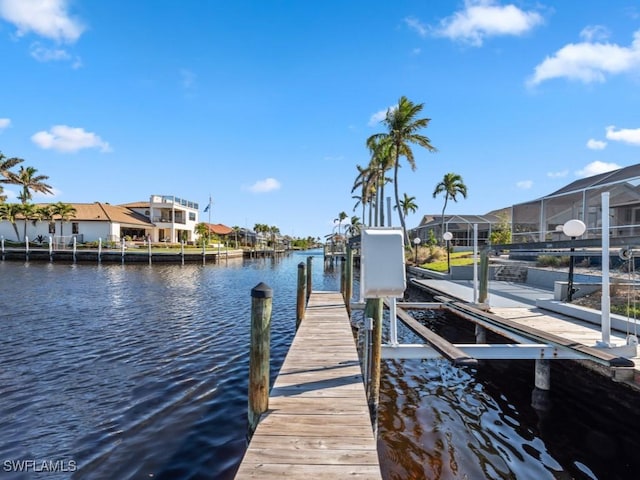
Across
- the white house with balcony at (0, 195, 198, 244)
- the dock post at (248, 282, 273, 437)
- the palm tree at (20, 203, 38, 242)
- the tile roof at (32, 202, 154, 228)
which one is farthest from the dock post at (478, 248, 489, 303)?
the palm tree at (20, 203, 38, 242)

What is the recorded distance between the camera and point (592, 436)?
5.20 metres

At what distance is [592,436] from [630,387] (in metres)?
→ 1.04

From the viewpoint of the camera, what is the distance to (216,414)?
6023mm

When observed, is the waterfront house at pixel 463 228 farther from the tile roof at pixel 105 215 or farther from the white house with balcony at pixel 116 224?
the tile roof at pixel 105 215

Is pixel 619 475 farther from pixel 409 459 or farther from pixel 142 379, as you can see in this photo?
pixel 142 379

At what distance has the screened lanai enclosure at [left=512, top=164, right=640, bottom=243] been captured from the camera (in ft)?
51.4

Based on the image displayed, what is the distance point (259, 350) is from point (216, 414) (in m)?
2.97

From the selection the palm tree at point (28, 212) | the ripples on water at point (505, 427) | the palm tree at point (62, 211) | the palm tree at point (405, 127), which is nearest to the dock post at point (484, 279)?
the ripples on water at point (505, 427)

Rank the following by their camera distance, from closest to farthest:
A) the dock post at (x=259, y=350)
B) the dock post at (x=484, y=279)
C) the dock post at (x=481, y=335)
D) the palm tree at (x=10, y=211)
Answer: the dock post at (x=259, y=350), the dock post at (x=481, y=335), the dock post at (x=484, y=279), the palm tree at (x=10, y=211)

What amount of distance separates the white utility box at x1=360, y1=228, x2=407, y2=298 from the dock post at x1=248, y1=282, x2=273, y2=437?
175 cm

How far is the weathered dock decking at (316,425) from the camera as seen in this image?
291 cm

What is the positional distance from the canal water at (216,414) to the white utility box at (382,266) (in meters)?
2.18

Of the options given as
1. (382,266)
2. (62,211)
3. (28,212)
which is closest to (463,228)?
(382,266)

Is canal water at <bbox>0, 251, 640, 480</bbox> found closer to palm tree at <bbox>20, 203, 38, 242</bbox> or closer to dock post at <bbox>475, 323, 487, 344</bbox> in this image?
dock post at <bbox>475, 323, 487, 344</bbox>
